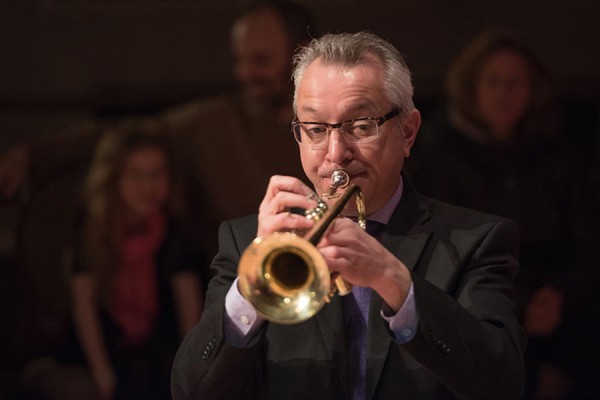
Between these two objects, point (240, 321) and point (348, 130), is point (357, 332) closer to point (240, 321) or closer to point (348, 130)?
point (240, 321)

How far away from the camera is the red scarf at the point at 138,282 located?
4402 mm

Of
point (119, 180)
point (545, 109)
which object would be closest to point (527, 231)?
point (545, 109)

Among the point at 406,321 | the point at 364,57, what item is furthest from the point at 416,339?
the point at 364,57

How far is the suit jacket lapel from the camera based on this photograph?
2.12m

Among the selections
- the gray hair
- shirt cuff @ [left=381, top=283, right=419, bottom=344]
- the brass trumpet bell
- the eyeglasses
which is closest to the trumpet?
the brass trumpet bell

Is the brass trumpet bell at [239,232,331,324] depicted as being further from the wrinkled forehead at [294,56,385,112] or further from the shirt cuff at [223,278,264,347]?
the wrinkled forehead at [294,56,385,112]

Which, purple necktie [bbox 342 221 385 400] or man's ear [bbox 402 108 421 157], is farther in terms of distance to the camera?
man's ear [bbox 402 108 421 157]

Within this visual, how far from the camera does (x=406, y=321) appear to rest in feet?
6.49

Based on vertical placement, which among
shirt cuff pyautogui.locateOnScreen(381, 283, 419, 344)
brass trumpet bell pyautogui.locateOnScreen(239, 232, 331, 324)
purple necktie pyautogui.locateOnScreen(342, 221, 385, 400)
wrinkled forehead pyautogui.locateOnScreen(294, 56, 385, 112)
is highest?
wrinkled forehead pyautogui.locateOnScreen(294, 56, 385, 112)

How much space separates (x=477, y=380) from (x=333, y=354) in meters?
0.32

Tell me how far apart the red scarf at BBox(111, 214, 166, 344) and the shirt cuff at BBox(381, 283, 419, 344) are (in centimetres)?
256

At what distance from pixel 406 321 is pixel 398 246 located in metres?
0.30

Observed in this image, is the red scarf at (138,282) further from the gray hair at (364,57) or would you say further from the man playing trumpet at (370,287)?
the gray hair at (364,57)

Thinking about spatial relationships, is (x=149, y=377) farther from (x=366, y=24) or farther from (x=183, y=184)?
(x=366, y=24)
